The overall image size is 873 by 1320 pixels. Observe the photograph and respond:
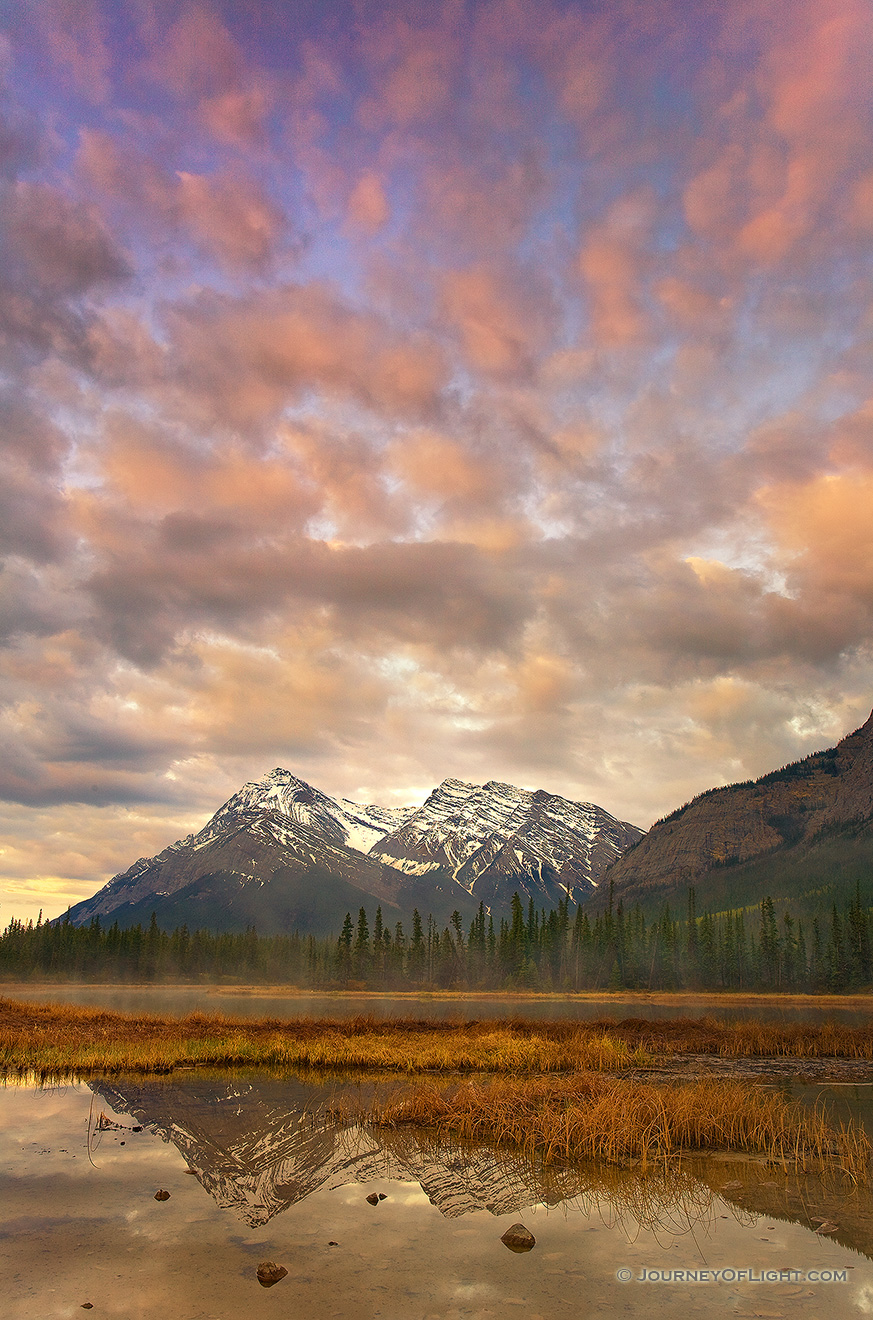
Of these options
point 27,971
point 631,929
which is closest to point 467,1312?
point 631,929

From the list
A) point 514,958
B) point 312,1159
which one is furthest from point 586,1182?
point 514,958

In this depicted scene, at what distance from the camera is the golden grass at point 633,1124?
59.8 ft

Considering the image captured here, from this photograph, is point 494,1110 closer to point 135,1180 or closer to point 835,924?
point 135,1180

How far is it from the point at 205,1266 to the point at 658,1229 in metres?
7.83

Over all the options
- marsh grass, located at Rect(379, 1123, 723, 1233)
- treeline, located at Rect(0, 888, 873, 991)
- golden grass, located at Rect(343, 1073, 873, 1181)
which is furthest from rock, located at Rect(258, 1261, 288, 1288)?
treeline, located at Rect(0, 888, 873, 991)

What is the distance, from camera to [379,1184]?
15977 mm

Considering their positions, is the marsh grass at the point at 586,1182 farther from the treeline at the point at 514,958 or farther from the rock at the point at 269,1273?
the treeline at the point at 514,958

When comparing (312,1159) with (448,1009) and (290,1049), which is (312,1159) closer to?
(290,1049)

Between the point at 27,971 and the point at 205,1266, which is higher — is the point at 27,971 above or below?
below

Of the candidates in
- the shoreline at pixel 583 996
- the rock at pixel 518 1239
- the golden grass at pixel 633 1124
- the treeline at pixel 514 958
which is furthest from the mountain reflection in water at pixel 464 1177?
the treeline at pixel 514 958

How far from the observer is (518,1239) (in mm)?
12609

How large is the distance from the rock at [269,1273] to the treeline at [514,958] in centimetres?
15002

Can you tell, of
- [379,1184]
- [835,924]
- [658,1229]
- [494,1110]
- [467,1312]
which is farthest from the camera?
[835,924]

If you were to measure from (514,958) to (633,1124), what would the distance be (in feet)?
494
